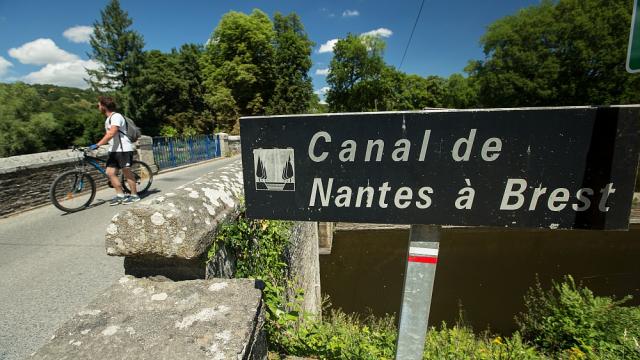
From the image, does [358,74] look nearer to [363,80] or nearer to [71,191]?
[363,80]

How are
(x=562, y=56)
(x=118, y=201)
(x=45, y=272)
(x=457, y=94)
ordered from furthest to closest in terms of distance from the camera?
Result: (x=457, y=94) < (x=562, y=56) < (x=118, y=201) < (x=45, y=272)

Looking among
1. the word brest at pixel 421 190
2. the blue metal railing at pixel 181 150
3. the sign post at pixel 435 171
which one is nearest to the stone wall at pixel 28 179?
the blue metal railing at pixel 181 150

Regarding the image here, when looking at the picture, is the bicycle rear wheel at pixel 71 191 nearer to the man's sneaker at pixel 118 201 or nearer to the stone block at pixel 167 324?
the man's sneaker at pixel 118 201

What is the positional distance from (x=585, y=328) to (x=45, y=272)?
25.3ft

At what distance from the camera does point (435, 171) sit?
1182 mm

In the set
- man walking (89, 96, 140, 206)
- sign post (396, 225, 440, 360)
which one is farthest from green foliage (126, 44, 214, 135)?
sign post (396, 225, 440, 360)

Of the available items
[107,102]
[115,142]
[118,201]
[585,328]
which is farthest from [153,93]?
[585,328]

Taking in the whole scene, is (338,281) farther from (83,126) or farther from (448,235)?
(83,126)

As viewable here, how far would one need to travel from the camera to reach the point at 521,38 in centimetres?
2320

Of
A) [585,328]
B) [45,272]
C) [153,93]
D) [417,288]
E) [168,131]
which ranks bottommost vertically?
[585,328]

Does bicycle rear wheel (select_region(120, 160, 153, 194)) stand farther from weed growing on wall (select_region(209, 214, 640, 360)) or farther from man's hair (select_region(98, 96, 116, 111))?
weed growing on wall (select_region(209, 214, 640, 360))

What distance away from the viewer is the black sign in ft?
3.49

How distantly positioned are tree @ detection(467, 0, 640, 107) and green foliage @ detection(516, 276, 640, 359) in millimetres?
20549

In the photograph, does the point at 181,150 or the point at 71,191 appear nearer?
the point at 71,191
